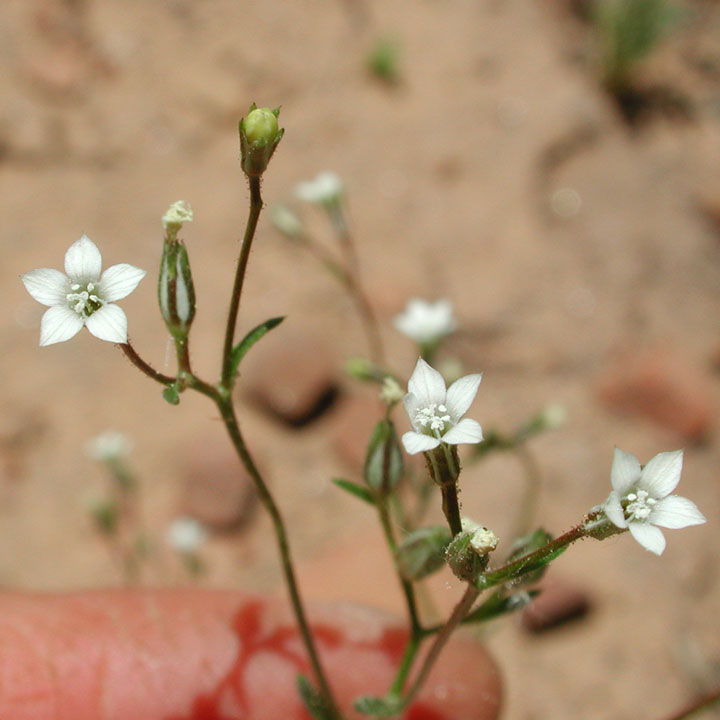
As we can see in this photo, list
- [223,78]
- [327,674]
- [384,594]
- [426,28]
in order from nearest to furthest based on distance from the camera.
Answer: [327,674] < [384,594] < [223,78] < [426,28]

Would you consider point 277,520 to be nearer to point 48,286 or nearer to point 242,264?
point 242,264

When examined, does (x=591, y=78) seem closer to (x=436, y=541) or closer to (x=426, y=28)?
(x=426, y=28)

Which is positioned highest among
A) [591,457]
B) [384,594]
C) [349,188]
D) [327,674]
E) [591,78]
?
[591,78]

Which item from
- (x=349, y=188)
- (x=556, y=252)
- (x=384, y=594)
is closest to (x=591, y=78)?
(x=556, y=252)

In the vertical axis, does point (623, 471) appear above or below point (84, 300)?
below

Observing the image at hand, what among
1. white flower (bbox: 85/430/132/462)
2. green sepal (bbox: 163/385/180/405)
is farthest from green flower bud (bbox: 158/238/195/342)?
white flower (bbox: 85/430/132/462)

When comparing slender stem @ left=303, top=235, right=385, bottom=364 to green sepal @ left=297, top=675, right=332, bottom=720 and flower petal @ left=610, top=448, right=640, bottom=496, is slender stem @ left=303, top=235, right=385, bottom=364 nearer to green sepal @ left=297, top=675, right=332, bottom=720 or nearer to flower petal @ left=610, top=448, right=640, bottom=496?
green sepal @ left=297, top=675, right=332, bottom=720

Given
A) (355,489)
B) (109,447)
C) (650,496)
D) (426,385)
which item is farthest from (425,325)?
(109,447)
